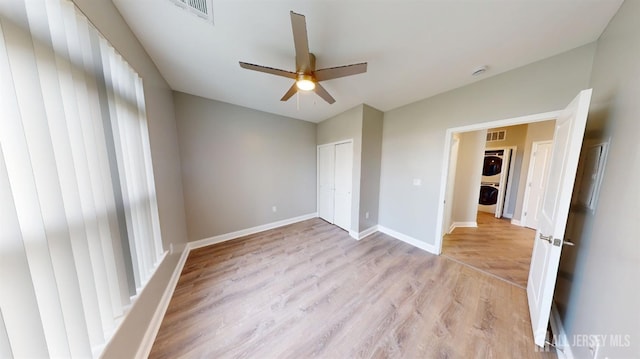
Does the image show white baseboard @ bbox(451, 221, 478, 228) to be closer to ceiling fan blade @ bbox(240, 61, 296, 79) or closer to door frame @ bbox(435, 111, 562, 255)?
door frame @ bbox(435, 111, 562, 255)

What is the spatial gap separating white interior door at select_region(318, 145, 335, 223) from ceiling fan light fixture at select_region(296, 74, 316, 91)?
1912mm

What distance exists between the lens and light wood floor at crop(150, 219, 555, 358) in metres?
1.33

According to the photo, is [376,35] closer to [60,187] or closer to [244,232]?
[60,187]

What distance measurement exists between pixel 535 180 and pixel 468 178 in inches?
53.7

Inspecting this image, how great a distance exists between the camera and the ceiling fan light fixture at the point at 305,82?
1624 millimetres

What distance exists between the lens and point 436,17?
1266 millimetres

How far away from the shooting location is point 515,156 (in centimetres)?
408

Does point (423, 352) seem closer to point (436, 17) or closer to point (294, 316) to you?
point (294, 316)

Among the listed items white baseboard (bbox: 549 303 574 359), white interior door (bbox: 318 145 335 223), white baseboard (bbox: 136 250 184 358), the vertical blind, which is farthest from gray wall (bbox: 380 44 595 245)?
the vertical blind

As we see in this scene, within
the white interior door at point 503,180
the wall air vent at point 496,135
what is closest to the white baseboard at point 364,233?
the white interior door at point 503,180

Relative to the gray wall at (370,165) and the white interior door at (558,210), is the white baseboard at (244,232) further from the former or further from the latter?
the white interior door at (558,210)

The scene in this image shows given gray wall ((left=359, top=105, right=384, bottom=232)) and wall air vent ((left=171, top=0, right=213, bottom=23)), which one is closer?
wall air vent ((left=171, top=0, right=213, bottom=23))

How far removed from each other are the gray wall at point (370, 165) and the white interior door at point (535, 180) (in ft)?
11.1

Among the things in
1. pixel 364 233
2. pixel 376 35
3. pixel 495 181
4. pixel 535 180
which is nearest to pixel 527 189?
pixel 535 180
